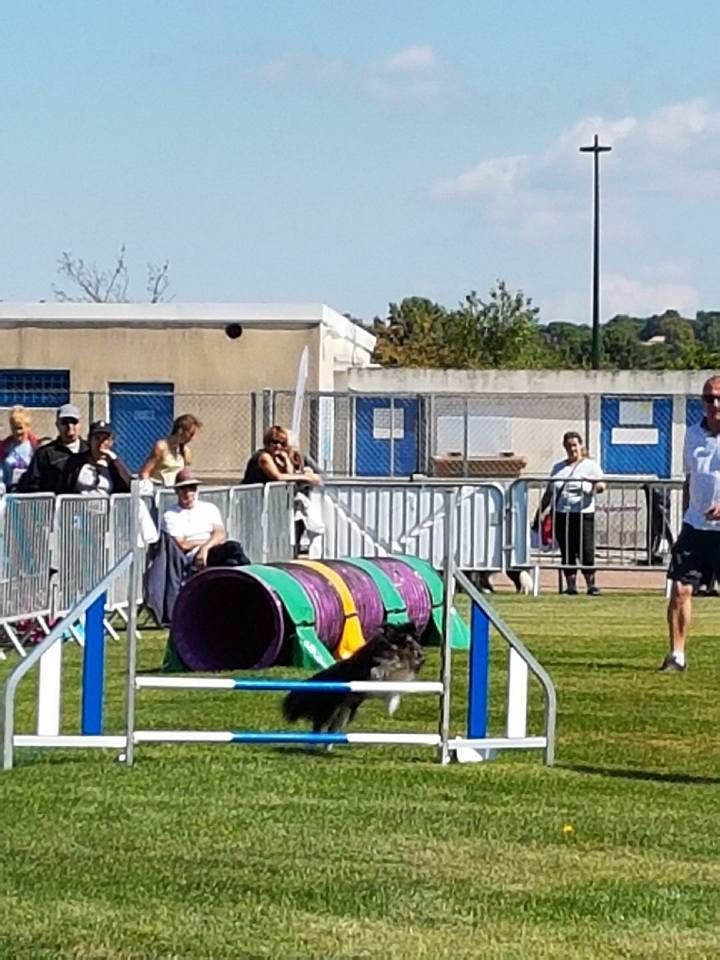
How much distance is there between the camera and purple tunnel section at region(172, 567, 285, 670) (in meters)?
14.4

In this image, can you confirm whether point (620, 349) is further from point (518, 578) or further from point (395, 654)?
point (395, 654)

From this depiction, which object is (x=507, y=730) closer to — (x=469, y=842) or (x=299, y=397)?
(x=469, y=842)

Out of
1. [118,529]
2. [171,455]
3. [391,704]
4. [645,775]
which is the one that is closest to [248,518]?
[171,455]

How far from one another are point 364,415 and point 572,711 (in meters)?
20.8

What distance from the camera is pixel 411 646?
11188 millimetres

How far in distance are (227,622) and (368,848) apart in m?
7.35

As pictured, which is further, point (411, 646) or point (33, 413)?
point (33, 413)

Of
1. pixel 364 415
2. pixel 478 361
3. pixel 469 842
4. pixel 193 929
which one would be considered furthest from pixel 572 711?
pixel 478 361

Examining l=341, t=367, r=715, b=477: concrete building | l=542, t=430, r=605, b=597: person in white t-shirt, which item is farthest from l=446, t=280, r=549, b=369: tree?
l=542, t=430, r=605, b=597: person in white t-shirt

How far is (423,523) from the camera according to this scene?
2317cm

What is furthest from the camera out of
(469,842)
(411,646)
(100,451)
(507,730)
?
(100,451)

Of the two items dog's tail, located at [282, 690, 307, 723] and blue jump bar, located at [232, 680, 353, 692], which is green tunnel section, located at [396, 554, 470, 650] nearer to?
dog's tail, located at [282, 690, 307, 723]

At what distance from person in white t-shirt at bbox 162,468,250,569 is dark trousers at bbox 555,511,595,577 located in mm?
6473

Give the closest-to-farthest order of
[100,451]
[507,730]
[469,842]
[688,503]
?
[469,842]
[507,730]
[688,503]
[100,451]
